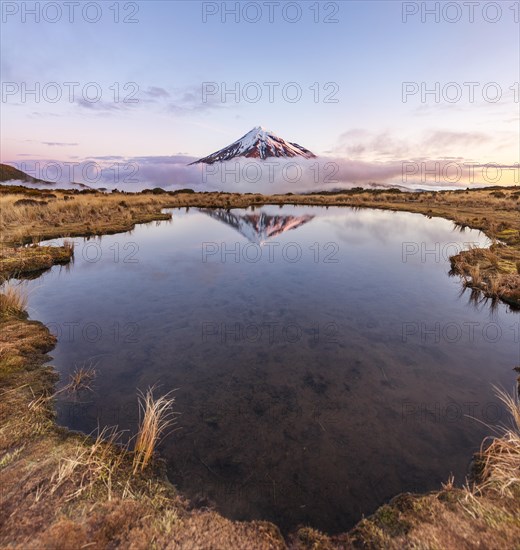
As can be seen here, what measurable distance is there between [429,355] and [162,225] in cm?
2561

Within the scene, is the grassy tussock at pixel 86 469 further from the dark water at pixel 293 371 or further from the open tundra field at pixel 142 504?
the dark water at pixel 293 371

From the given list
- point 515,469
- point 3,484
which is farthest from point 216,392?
point 515,469

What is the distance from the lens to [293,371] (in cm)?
651

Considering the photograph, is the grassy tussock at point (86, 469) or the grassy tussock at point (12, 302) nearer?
the grassy tussock at point (86, 469)

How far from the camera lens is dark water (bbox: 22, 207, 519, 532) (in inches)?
163

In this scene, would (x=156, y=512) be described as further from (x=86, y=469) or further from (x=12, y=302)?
(x=12, y=302)

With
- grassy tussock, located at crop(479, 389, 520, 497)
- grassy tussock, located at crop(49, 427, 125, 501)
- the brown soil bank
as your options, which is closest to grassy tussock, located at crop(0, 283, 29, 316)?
the brown soil bank

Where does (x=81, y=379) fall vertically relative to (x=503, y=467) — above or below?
above

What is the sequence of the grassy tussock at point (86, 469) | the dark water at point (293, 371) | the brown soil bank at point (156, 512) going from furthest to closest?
the dark water at point (293, 371), the grassy tussock at point (86, 469), the brown soil bank at point (156, 512)

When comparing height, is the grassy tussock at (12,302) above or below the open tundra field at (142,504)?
above

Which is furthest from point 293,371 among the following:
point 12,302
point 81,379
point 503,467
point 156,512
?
point 12,302

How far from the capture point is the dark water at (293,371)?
4.15 meters

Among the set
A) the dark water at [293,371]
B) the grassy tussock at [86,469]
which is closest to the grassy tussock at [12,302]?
the dark water at [293,371]

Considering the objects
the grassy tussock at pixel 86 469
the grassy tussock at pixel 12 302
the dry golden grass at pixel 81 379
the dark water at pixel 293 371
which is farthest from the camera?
the grassy tussock at pixel 12 302
